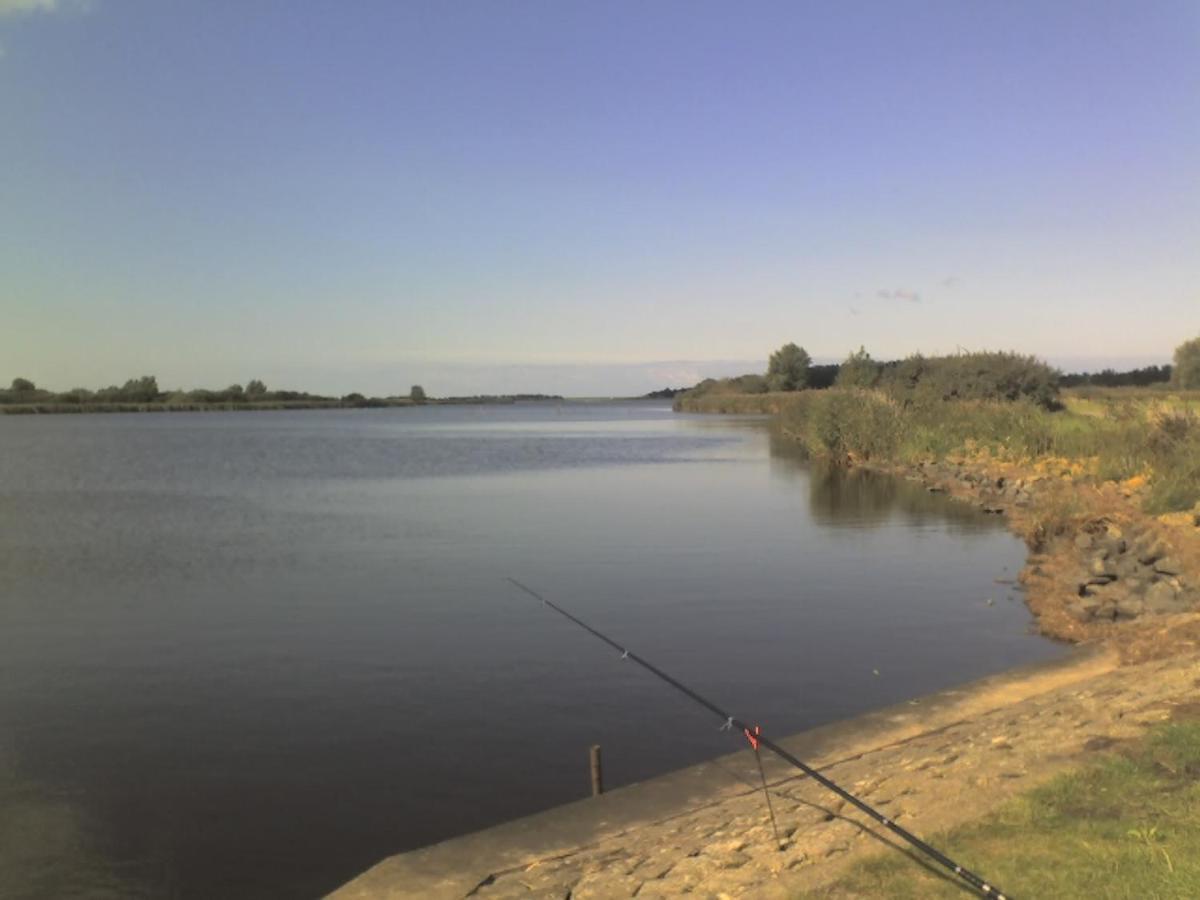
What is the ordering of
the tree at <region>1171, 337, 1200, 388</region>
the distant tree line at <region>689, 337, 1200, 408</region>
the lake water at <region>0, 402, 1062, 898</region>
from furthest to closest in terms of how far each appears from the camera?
the tree at <region>1171, 337, 1200, 388</region>, the distant tree line at <region>689, 337, 1200, 408</region>, the lake water at <region>0, 402, 1062, 898</region>

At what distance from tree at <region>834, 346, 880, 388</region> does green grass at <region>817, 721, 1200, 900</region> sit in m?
45.5

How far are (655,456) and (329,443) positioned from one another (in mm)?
28239

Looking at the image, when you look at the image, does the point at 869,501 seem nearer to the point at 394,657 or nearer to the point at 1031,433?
the point at 1031,433

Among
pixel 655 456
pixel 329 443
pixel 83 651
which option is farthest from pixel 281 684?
pixel 329 443

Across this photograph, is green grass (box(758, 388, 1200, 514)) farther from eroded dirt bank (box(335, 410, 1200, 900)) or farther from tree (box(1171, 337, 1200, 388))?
tree (box(1171, 337, 1200, 388))

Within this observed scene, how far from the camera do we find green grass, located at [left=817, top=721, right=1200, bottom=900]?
4.82 meters

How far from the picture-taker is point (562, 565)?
18844 mm

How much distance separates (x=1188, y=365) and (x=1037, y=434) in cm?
6188

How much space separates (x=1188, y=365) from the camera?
82938 millimetres

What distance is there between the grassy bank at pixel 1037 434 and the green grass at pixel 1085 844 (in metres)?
13.8

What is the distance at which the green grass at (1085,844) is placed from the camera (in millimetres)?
4816

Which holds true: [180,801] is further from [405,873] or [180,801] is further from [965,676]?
[965,676]

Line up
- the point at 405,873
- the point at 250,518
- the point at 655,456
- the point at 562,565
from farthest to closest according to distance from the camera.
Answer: the point at 655,456, the point at 250,518, the point at 562,565, the point at 405,873

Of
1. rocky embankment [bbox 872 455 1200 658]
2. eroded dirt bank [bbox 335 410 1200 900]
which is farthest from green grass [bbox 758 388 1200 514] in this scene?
eroded dirt bank [bbox 335 410 1200 900]
